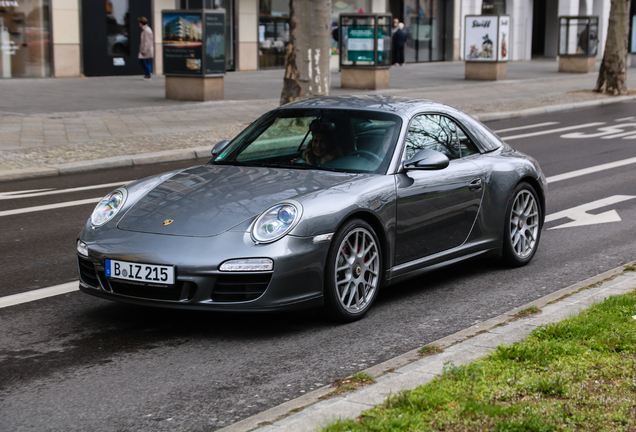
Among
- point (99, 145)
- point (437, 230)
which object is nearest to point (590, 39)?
point (99, 145)

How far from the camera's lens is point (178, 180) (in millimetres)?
5871

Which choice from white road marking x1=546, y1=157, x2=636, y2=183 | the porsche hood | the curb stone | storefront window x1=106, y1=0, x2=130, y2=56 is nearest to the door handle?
the porsche hood

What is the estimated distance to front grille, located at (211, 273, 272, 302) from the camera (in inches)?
192

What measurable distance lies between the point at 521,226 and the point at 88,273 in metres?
3.59

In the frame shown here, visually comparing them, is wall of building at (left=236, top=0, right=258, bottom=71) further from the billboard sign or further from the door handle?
the door handle

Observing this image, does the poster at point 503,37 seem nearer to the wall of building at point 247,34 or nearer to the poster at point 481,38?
the poster at point 481,38

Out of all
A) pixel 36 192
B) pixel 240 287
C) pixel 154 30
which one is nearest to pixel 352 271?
pixel 240 287

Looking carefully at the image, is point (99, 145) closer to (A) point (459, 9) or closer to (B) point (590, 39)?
(B) point (590, 39)

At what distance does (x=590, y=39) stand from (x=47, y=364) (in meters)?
33.5

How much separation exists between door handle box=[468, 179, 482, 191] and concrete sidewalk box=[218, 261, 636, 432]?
3.32 feet

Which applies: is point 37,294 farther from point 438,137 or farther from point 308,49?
point 308,49

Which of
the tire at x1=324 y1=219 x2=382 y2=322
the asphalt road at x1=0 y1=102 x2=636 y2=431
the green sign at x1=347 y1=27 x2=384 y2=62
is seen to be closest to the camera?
the asphalt road at x1=0 y1=102 x2=636 y2=431

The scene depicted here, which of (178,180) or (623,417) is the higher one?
(178,180)

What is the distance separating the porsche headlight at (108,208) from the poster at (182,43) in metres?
14.8
